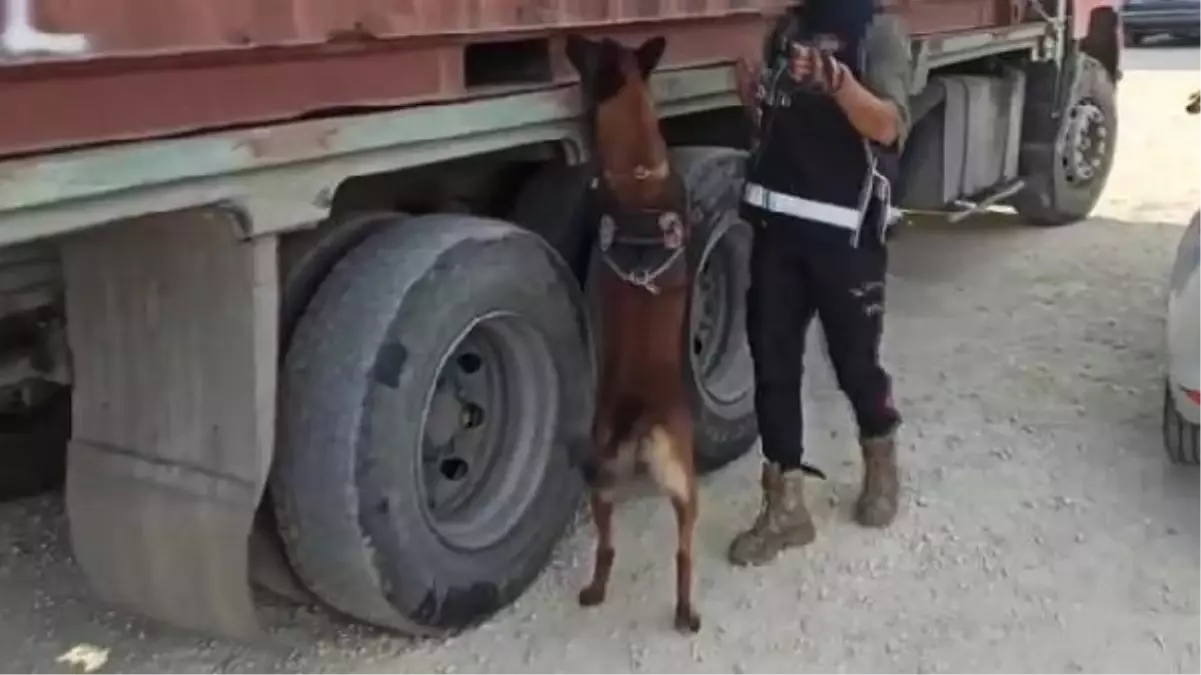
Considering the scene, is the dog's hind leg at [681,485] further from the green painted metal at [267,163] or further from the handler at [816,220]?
the green painted metal at [267,163]

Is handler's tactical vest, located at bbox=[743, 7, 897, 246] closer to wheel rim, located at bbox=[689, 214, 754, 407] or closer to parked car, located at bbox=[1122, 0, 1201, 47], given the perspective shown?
wheel rim, located at bbox=[689, 214, 754, 407]

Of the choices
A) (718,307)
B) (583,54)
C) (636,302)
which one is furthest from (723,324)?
(583,54)

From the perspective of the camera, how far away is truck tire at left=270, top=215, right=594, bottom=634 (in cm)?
370

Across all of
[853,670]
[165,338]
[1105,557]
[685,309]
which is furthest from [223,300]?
[1105,557]

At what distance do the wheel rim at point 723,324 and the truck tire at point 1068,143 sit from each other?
165 inches

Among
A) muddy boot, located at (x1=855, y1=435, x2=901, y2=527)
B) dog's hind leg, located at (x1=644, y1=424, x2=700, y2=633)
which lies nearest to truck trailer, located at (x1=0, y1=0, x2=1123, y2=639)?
dog's hind leg, located at (x1=644, y1=424, x2=700, y2=633)

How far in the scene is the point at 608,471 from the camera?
4.07m

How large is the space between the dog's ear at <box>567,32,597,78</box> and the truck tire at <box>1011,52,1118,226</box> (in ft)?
17.3

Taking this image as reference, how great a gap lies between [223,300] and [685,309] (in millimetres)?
1505

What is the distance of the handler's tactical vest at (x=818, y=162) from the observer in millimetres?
4367

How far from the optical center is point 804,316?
458 cm

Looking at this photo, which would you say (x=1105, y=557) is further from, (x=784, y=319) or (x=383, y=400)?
(x=383, y=400)

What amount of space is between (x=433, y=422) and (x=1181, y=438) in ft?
8.04

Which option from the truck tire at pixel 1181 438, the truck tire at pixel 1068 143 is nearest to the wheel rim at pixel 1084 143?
the truck tire at pixel 1068 143
